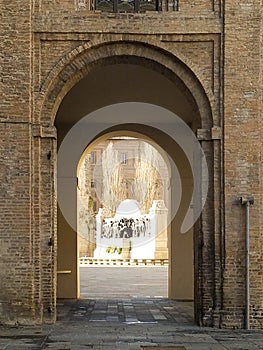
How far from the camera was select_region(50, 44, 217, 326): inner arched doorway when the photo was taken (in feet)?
45.4

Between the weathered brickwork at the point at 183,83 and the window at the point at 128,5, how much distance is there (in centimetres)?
42

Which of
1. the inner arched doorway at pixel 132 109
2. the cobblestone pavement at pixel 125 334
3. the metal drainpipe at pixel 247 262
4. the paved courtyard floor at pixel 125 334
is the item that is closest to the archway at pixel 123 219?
the inner arched doorway at pixel 132 109

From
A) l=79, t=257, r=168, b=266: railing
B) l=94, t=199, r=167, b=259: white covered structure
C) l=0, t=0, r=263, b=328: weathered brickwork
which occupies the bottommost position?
l=79, t=257, r=168, b=266: railing

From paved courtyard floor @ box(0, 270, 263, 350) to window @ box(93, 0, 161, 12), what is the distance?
20.5 feet

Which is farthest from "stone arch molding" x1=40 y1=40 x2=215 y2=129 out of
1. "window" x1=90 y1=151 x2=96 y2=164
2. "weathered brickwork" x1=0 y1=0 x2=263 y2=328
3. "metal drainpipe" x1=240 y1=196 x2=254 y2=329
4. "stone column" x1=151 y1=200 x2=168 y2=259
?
"window" x1=90 y1=151 x2=96 y2=164

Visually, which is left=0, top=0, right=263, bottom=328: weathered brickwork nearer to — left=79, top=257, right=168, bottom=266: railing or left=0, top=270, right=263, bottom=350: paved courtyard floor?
left=0, top=270, right=263, bottom=350: paved courtyard floor

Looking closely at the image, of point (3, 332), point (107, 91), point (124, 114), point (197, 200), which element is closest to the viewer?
point (3, 332)

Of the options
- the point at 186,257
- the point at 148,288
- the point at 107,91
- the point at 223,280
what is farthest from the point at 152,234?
the point at 223,280

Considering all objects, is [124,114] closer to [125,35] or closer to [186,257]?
[186,257]

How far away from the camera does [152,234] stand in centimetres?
4234

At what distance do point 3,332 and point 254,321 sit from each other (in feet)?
15.2

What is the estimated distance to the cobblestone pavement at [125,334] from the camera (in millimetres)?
11180

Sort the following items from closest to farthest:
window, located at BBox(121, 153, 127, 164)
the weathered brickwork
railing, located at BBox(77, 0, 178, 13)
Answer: the weathered brickwork < railing, located at BBox(77, 0, 178, 13) < window, located at BBox(121, 153, 127, 164)

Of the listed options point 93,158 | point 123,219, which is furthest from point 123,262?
point 93,158
